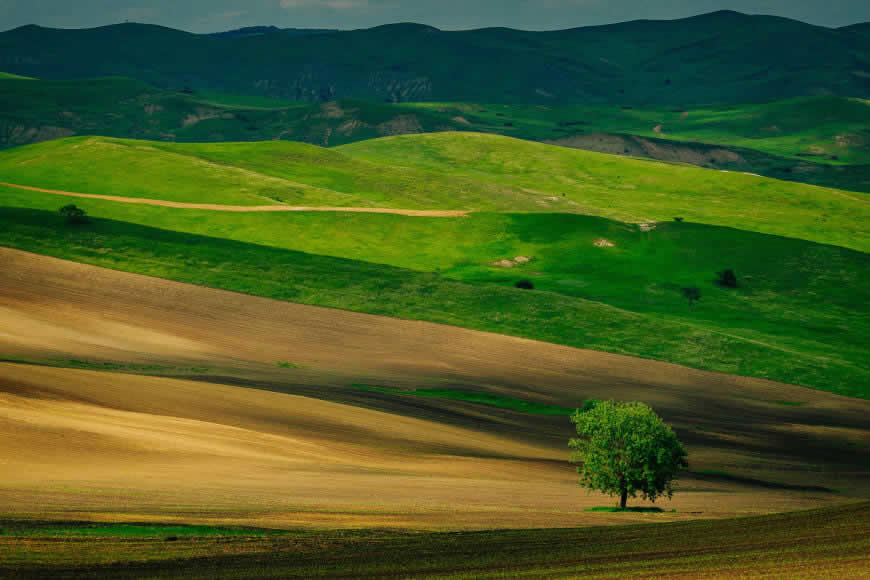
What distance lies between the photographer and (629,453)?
38.7m

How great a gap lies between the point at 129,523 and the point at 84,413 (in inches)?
698

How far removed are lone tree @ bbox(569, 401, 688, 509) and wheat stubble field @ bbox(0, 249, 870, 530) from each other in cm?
145

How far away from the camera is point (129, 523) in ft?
74.2

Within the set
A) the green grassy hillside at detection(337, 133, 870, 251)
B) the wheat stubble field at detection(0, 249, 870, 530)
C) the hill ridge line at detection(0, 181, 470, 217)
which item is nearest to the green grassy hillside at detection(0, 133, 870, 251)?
the green grassy hillside at detection(337, 133, 870, 251)

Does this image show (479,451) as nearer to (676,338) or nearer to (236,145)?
(676,338)

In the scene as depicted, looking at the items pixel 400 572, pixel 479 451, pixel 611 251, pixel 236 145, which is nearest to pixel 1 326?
pixel 479 451

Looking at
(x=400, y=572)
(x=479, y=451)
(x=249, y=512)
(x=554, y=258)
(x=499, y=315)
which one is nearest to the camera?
(x=400, y=572)

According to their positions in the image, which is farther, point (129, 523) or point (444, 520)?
point (444, 520)

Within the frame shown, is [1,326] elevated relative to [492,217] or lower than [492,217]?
lower

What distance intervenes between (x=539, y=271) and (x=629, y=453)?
73.2m

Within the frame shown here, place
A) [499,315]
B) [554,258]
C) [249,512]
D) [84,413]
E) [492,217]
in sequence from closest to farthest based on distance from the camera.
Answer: [249,512] < [84,413] < [499,315] < [554,258] < [492,217]

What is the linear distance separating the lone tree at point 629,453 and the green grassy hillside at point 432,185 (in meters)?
93.4

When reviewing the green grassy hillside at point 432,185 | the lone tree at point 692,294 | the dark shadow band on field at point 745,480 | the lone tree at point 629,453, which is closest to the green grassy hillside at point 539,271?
the lone tree at point 692,294

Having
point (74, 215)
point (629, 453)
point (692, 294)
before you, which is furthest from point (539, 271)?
point (629, 453)
